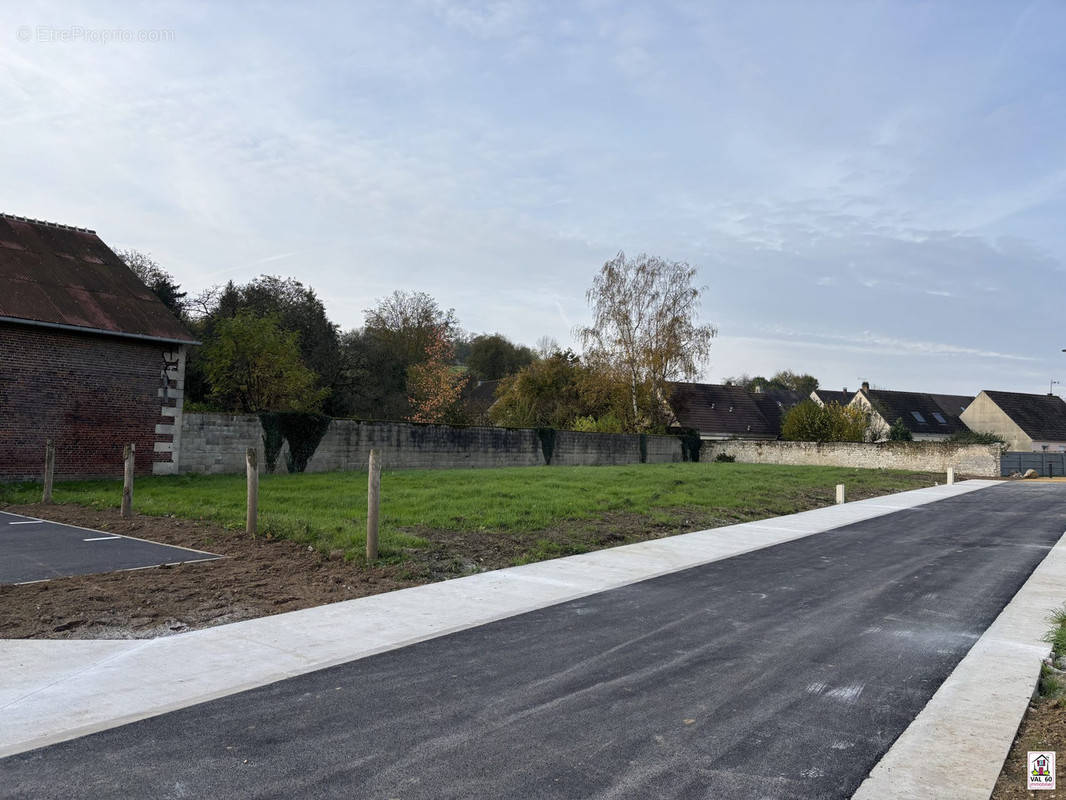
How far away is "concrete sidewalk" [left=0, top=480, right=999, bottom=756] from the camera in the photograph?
4.51 metres

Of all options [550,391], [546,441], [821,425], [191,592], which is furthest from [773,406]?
[191,592]

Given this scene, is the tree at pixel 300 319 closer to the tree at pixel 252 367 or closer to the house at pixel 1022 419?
the tree at pixel 252 367

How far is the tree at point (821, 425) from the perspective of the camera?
147 ft

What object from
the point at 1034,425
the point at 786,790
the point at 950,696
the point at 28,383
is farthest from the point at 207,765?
the point at 1034,425

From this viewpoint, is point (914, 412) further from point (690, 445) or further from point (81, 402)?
point (81, 402)

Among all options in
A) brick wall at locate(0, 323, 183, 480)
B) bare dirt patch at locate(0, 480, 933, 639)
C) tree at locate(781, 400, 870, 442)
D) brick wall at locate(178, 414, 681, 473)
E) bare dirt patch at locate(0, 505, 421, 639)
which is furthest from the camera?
tree at locate(781, 400, 870, 442)

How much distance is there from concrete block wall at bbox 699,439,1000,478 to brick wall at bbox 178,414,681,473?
7637 mm

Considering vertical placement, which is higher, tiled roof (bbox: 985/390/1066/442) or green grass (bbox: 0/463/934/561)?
tiled roof (bbox: 985/390/1066/442)

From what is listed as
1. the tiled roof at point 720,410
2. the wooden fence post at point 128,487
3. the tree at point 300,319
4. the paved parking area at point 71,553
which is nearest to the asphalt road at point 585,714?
the paved parking area at point 71,553

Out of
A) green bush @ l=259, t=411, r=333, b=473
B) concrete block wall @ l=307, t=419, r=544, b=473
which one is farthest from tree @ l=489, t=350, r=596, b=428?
green bush @ l=259, t=411, r=333, b=473

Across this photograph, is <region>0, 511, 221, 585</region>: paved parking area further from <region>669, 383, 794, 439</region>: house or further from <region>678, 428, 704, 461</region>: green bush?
<region>669, 383, 794, 439</region>: house

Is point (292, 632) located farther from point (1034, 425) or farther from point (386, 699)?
point (1034, 425)

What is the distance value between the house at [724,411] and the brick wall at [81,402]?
36.2 m

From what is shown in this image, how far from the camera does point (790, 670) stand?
551 cm
